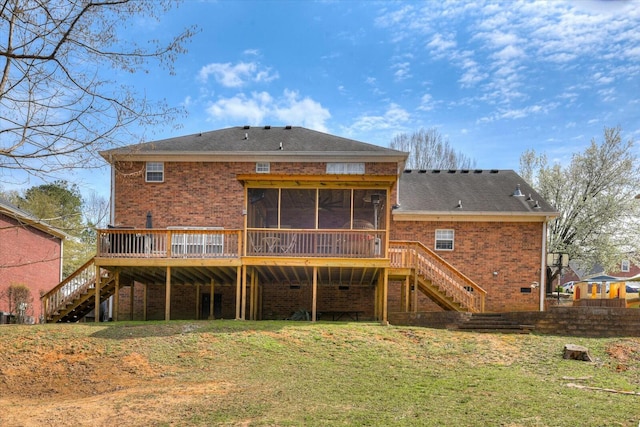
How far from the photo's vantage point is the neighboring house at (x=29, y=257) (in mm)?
20000

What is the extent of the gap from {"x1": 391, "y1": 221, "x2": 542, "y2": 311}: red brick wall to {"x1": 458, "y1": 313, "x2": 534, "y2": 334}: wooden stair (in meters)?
5.01

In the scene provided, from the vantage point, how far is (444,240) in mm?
19094

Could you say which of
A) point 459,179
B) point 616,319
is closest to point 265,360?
point 616,319

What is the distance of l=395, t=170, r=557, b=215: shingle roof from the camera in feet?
62.6

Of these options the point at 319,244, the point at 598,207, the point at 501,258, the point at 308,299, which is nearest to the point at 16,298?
the point at 308,299

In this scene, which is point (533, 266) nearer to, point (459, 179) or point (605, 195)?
point (459, 179)

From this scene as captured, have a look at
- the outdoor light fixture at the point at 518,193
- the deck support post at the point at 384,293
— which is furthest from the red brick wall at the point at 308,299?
the outdoor light fixture at the point at 518,193

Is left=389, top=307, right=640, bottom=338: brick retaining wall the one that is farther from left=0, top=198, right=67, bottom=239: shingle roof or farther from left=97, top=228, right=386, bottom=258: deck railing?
left=0, top=198, right=67, bottom=239: shingle roof

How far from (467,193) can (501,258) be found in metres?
3.24

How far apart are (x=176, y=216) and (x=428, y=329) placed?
10.7 m

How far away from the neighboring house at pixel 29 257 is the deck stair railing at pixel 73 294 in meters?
2.83

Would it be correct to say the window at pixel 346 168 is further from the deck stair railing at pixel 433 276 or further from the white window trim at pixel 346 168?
the deck stair railing at pixel 433 276

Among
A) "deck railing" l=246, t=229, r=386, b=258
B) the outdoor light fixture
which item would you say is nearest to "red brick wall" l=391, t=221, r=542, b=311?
the outdoor light fixture

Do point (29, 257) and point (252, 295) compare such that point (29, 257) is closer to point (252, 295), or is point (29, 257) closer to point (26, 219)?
point (252, 295)
